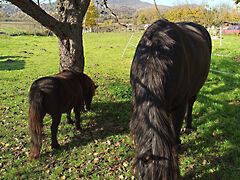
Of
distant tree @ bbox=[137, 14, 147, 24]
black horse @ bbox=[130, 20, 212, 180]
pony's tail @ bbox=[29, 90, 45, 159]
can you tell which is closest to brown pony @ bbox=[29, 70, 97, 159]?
pony's tail @ bbox=[29, 90, 45, 159]

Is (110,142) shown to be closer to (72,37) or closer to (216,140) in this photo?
(216,140)

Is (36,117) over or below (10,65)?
over

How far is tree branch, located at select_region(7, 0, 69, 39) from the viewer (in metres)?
5.69

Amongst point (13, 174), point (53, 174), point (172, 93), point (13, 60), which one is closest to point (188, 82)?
point (172, 93)

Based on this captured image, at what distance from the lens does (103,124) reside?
21.0ft

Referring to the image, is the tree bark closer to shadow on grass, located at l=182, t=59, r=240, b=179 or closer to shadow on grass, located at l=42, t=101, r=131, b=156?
shadow on grass, located at l=42, t=101, r=131, b=156

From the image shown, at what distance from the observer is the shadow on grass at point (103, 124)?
5.61m

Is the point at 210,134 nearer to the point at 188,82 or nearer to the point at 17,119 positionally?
the point at 188,82

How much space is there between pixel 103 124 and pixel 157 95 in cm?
364

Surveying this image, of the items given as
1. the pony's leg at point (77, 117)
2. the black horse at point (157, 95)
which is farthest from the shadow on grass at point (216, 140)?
the pony's leg at point (77, 117)

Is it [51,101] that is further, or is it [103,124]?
[103,124]

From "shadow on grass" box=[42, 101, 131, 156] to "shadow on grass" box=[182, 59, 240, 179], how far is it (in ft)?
5.32

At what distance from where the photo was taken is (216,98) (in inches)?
299

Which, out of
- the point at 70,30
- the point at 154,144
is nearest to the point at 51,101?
the point at 70,30
